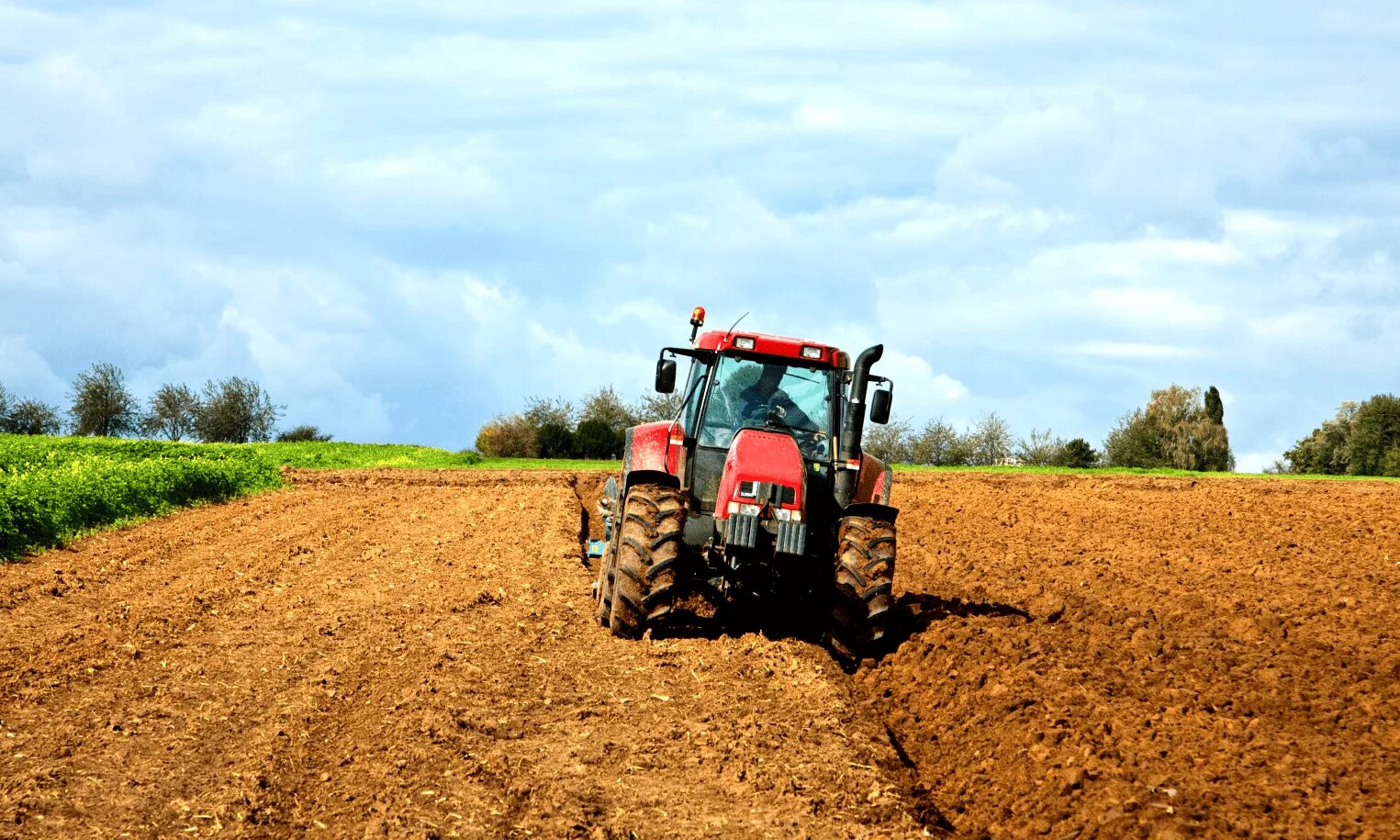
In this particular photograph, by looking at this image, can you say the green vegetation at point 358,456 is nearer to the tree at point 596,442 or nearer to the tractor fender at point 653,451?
the tree at point 596,442

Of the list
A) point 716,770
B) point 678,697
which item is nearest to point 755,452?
point 678,697

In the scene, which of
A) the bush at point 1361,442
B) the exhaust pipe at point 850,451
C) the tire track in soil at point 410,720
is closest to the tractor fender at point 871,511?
the exhaust pipe at point 850,451

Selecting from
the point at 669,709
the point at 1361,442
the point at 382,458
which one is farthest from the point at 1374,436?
the point at 669,709

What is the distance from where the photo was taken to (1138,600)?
12.6m

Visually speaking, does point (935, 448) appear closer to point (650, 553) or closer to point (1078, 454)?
point (1078, 454)

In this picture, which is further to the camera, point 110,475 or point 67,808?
point 110,475

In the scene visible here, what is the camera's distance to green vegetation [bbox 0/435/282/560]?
16.8 m

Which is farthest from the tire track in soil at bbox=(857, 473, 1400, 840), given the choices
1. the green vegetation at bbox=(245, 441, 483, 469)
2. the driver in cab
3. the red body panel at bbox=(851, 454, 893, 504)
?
the green vegetation at bbox=(245, 441, 483, 469)

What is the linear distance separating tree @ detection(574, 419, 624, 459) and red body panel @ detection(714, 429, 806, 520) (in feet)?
134

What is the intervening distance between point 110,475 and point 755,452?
15729mm

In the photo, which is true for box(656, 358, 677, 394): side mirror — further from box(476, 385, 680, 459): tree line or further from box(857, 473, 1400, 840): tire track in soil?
box(476, 385, 680, 459): tree line

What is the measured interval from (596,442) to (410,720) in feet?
142

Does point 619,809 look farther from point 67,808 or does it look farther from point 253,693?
point 253,693

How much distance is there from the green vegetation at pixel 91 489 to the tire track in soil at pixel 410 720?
11.3ft
